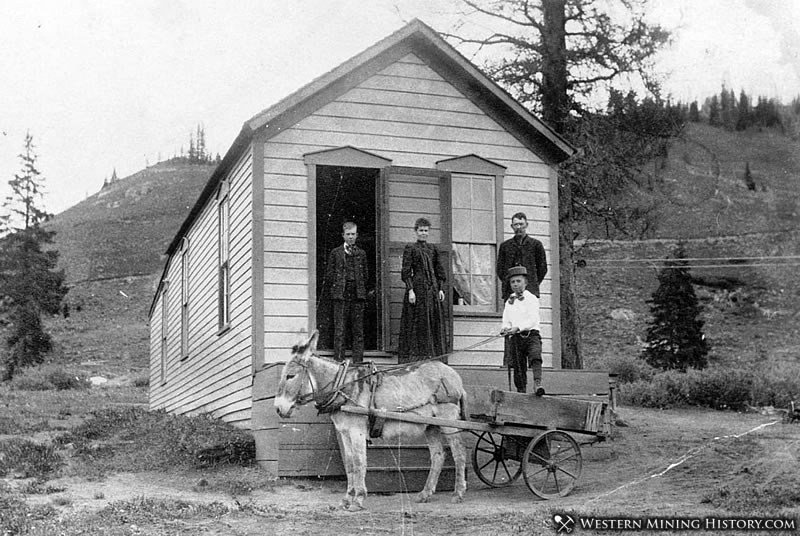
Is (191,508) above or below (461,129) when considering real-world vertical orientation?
below

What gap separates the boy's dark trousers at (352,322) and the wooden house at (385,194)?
0.61m

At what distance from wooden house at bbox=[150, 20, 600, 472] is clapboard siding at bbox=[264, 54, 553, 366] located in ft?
0.06

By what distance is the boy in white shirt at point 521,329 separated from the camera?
37.5ft

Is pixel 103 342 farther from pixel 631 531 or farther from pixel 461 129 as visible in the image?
pixel 631 531

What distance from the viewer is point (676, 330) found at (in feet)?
123

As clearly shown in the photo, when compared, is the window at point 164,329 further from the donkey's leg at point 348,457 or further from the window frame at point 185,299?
the donkey's leg at point 348,457

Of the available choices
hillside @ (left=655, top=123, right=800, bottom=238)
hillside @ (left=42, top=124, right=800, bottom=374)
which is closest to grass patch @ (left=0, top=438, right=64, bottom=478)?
hillside @ (left=42, top=124, right=800, bottom=374)

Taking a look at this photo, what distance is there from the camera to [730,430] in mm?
16672

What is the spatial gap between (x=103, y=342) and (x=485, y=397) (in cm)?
4914

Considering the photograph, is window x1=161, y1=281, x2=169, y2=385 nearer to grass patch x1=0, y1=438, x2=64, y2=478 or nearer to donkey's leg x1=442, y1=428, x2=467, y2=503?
grass patch x1=0, y1=438, x2=64, y2=478

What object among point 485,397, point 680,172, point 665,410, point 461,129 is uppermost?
point 680,172

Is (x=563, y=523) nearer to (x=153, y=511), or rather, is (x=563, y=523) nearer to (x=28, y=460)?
(x=153, y=511)

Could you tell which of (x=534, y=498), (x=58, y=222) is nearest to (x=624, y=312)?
(x=534, y=498)

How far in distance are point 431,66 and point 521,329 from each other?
5234 mm
